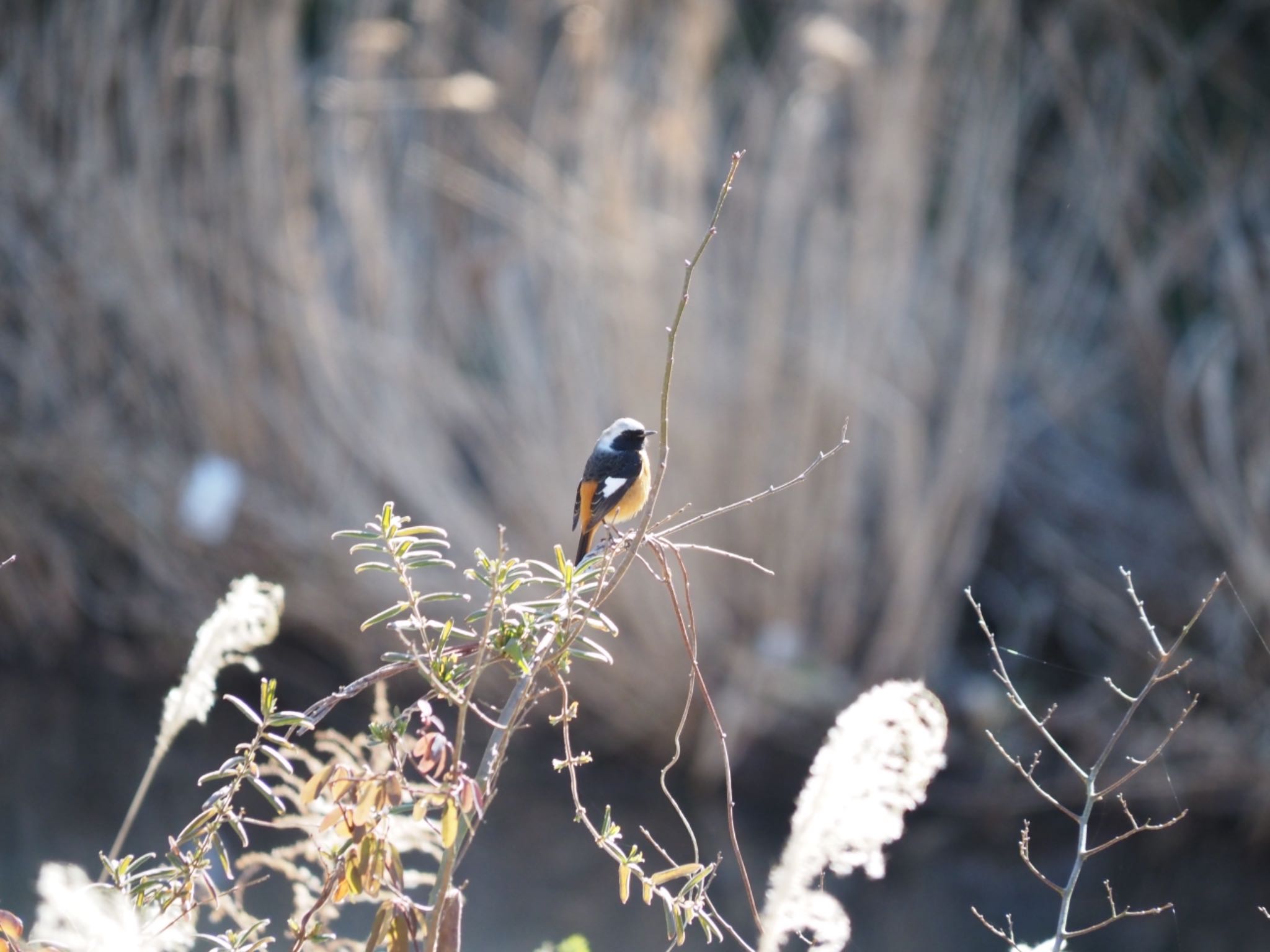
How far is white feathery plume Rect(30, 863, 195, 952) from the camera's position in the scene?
1.01 m

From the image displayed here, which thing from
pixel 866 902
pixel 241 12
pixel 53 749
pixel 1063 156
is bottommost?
pixel 866 902

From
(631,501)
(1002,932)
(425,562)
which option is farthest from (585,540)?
(425,562)

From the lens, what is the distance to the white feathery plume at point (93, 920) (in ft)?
3.31

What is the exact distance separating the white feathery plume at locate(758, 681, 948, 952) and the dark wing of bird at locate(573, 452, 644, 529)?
205cm

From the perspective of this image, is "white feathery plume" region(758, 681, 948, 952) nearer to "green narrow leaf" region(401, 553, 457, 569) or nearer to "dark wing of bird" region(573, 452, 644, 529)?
"green narrow leaf" region(401, 553, 457, 569)

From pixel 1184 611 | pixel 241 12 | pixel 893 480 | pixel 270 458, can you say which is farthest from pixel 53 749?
pixel 1184 611

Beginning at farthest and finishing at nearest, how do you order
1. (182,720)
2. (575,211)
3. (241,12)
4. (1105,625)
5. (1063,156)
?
(1063,156), (1105,625), (241,12), (575,211), (182,720)

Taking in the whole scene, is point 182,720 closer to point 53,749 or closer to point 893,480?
point 893,480

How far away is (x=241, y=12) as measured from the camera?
5.66m

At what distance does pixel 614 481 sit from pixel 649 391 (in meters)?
1.95

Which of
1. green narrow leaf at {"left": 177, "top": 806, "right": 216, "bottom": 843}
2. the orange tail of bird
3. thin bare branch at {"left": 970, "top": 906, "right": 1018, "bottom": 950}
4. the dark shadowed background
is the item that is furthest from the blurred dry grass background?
green narrow leaf at {"left": 177, "top": 806, "right": 216, "bottom": 843}

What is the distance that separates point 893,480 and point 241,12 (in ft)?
12.6

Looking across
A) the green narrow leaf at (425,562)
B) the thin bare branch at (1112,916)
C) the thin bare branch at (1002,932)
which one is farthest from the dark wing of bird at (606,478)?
the green narrow leaf at (425,562)

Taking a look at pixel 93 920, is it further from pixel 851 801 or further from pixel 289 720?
pixel 851 801
